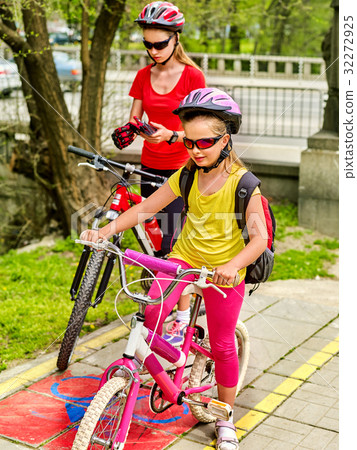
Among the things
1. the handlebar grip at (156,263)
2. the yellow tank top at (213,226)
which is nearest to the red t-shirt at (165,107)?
the yellow tank top at (213,226)

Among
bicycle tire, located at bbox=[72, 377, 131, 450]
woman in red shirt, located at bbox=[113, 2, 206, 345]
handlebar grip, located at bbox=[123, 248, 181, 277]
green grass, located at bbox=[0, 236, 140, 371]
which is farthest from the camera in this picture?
green grass, located at bbox=[0, 236, 140, 371]

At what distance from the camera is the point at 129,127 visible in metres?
4.32

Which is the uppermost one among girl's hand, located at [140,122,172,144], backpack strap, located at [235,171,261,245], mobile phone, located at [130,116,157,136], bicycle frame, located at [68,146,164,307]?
mobile phone, located at [130,116,157,136]

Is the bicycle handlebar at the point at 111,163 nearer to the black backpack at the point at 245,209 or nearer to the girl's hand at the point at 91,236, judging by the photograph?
the black backpack at the point at 245,209

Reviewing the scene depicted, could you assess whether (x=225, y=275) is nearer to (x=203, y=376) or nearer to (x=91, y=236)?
(x=91, y=236)

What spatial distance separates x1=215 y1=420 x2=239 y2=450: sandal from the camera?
377 centimetres

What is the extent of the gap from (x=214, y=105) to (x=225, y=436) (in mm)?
1834

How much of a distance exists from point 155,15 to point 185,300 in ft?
6.65

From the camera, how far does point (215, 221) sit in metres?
3.61

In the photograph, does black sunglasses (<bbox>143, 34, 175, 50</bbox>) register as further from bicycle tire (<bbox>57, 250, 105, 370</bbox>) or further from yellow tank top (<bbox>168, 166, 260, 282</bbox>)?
bicycle tire (<bbox>57, 250, 105, 370</bbox>)

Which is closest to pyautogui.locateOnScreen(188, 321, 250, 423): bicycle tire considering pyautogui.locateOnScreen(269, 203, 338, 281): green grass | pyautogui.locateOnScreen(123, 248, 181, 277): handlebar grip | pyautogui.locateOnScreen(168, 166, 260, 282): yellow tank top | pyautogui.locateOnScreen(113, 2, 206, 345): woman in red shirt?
pyautogui.locateOnScreen(113, 2, 206, 345): woman in red shirt

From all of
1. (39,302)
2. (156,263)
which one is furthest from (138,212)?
(39,302)

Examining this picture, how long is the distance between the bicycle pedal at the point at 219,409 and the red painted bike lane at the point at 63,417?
325mm

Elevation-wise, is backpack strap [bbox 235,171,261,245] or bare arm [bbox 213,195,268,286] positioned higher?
backpack strap [bbox 235,171,261,245]
